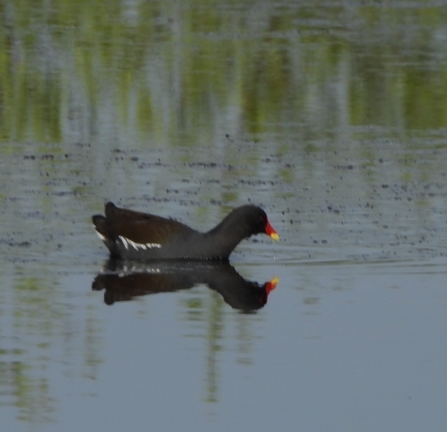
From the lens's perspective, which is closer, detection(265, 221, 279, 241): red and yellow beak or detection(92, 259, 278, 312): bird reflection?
detection(92, 259, 278, 312): bird reflection

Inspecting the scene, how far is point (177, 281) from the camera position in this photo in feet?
30.4

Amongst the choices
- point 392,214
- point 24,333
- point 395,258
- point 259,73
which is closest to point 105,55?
point 259,73

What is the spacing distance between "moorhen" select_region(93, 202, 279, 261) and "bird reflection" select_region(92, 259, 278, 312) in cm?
9

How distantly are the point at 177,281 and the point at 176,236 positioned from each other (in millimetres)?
645

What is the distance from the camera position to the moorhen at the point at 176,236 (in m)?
9.84

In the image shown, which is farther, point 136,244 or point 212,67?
point 212,67

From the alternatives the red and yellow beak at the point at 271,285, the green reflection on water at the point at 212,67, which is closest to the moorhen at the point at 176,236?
the red and yellow beak at the point at 271,285

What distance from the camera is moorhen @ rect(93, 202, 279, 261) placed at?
32.3ft

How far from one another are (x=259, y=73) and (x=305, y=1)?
7.00 m

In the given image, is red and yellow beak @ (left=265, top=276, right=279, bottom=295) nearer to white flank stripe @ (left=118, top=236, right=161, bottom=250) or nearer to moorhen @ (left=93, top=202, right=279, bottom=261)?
moorhen @ (left=93, top=202, right=279, bottom=261)

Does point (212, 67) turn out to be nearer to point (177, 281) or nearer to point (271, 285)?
point (177, 281)

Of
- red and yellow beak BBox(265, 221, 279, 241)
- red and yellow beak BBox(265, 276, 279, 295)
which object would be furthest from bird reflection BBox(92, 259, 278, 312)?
red and yellow beak BBox(265, 221, 279, 241)

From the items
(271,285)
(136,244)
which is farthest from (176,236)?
Answer: (271,285)

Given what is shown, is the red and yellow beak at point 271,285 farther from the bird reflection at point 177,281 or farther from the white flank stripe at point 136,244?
the white flank stripe at point 136,244
